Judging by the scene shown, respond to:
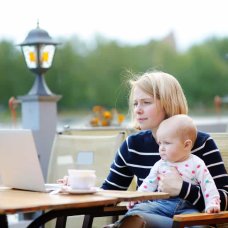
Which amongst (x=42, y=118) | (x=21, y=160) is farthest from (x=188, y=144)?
(x=42, y=118)

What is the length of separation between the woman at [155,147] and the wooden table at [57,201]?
10.2 inches

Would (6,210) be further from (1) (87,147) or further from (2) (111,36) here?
(2) (111,36)

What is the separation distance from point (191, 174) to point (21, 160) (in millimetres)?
590

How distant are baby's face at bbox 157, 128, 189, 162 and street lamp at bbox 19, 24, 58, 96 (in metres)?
2.77

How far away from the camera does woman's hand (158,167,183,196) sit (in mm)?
2275

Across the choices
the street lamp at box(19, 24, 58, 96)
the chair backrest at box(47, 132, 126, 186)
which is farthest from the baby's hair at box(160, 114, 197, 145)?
the street lamp at box(19, 24, 58, 96)

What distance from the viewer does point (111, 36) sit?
4997cm

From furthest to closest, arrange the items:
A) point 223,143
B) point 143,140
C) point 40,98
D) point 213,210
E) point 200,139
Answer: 1. point 40,98
2. point 223,143
3. point 143,140
4. point 200,139
5. point 213,210

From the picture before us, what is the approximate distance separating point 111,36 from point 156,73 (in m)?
47.8

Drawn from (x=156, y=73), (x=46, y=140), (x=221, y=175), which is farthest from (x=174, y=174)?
(x=46, y=140)

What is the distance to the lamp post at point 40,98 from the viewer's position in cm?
495

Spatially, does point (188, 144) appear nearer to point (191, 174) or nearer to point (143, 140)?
point (191, 174)

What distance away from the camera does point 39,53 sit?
500 cm

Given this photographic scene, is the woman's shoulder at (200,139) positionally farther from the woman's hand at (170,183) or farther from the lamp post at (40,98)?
the lamp post at (40,98)
